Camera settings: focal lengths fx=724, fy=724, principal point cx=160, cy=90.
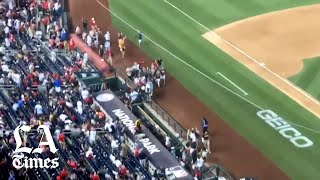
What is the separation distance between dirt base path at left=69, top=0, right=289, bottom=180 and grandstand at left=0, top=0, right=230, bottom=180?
4.13 feet

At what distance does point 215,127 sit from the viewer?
32438 millimetres

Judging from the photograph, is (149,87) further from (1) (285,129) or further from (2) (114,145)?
(1) (285,129)

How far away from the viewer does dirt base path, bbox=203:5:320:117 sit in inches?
1422

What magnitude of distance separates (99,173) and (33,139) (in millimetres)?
3118

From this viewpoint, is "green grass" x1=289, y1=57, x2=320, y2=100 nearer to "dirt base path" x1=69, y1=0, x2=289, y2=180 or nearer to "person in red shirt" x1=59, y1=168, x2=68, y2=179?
"dirt base path" x1=69, y1=0, x2=289, y2=180

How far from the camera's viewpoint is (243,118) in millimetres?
32969

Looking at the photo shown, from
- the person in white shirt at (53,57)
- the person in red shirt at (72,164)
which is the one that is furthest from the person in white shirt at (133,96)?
the person in red shirt at (72,164)

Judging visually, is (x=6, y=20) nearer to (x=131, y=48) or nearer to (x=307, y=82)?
(x=131, y=48)

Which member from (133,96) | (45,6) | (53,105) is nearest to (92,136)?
(53,105)

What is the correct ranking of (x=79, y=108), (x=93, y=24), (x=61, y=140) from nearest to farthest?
1. (x=61, y=140)
2. (x=79, y=108)
3. (x=93, y=24)

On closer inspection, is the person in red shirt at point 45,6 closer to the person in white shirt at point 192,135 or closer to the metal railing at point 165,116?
the metal railing at point 165,116

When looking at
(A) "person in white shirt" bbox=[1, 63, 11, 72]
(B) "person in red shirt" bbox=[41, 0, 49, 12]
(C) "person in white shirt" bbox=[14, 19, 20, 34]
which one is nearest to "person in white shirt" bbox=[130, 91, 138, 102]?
(A) "person in white shirt" bbox=[1, 63, 11, 72]

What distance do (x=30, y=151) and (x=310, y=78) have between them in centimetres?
1536

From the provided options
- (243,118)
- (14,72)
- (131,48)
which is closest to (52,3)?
(131,48)
